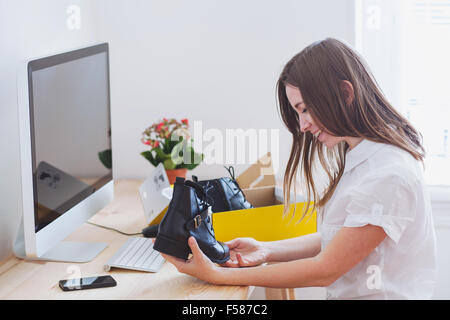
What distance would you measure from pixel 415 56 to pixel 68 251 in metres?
1.51

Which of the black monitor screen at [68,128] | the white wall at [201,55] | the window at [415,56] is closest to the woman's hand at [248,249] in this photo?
the black monitor screen at [68,128]

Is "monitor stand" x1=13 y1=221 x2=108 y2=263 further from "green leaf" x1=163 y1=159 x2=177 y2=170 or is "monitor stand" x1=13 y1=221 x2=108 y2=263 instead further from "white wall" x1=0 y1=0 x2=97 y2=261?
"green leaf" x1=163 y1=159 x2=177 y2=170

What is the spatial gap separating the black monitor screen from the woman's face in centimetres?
56

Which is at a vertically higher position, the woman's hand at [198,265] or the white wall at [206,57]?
the white wall at [206,57]

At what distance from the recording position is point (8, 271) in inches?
49.6

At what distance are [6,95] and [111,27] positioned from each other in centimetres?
86

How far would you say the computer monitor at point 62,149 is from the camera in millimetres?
1138

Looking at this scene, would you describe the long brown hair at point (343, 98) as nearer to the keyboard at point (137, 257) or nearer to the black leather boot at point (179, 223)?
the black leather boot at point (179, 223)

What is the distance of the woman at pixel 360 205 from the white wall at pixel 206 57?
94 cm

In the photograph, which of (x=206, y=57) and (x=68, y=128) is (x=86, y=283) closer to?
(x=68, y=128)

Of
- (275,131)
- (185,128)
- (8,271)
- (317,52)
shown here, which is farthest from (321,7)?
(8,271)

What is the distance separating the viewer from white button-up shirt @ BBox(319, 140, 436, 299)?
3.47 feet

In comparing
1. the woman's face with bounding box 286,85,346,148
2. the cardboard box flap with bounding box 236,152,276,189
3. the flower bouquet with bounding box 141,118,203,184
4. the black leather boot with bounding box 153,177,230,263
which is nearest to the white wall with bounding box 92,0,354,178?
the flower bouquet with bounding box 141,118,203,184
